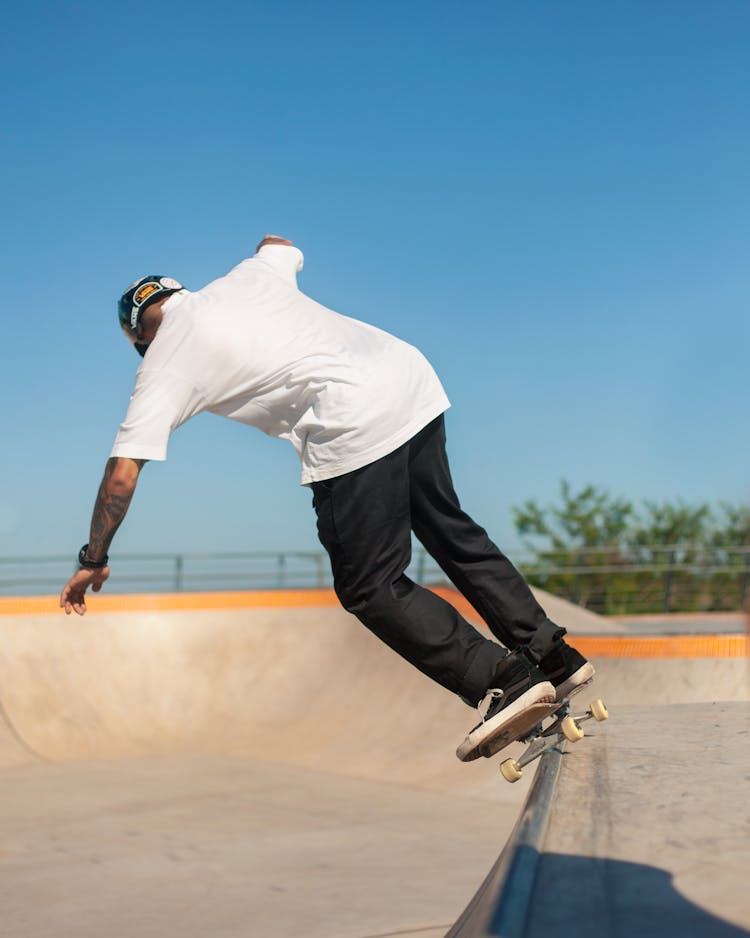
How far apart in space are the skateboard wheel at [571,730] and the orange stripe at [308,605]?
523 cm

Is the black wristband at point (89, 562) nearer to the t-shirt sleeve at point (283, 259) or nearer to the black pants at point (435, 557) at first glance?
the black pants at point (435, 557)

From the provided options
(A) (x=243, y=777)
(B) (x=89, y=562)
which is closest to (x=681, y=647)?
(A) (x=243, y=777)

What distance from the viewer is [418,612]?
2.95 metres

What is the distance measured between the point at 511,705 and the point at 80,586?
1349 millimetres

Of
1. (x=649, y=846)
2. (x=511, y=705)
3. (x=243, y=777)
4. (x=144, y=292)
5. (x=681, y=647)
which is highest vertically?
(x=144, y=292)

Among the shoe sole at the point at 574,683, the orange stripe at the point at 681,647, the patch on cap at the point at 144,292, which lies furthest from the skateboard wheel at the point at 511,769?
the orange stripe at the point at 681,647

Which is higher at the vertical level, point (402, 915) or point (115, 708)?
point (402, 915)

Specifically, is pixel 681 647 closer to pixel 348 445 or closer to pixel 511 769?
pixel 511 769

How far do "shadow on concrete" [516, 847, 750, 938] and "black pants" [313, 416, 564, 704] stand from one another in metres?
1.45

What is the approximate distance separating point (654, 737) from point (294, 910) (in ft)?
6.33

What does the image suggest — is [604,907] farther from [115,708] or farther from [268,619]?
Answer: [268,619]

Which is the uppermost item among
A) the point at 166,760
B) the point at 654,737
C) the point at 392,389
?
the point at 392,389

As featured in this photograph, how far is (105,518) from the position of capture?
279cm

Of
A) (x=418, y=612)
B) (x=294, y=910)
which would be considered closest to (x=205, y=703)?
(x=294, y=910)
